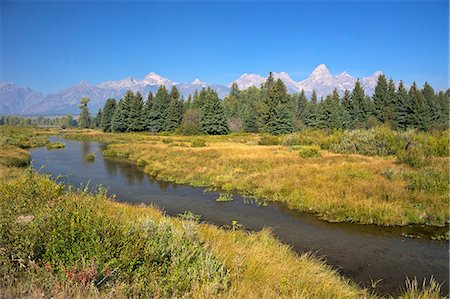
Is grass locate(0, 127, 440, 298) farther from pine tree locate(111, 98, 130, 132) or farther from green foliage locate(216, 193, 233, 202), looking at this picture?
pine tree locate(111, 98, 130, 132)

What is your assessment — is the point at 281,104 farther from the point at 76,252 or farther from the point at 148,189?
the point at 76,252

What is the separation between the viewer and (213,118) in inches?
2734

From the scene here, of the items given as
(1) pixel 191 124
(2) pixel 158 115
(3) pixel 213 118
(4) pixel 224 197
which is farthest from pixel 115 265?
(2) pixel 158 115

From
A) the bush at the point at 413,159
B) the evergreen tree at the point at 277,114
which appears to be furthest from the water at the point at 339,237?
the evergreen tree at the point at 277,114

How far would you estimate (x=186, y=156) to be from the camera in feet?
104

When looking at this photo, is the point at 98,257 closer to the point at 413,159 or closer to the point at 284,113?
the point at 413,159

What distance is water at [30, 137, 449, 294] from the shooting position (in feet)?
30.6

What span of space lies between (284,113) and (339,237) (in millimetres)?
54296

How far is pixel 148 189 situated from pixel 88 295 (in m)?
17.7

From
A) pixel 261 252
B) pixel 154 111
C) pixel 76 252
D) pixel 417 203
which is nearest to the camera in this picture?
pixel 76 252

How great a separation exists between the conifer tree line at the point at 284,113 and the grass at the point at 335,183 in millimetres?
40797

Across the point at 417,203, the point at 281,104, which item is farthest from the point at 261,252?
the point at 281,104

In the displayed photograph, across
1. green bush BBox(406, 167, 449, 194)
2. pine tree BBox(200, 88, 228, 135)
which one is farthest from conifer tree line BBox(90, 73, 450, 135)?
green bush BBox(406, 167, 449, 194)

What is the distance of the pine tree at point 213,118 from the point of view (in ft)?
228
